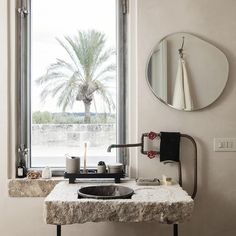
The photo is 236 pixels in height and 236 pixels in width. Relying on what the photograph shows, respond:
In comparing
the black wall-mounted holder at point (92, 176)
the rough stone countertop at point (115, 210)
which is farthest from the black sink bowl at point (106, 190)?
the rough stone countertop at point (115, 210)

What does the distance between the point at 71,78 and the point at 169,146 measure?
91cm

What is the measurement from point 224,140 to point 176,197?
0.76 m

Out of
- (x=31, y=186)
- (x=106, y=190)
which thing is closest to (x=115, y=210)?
(x=106, y=190)

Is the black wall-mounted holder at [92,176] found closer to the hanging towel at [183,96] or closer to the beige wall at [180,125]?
the beige wall at [180,125]

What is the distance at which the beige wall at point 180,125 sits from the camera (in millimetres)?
2596

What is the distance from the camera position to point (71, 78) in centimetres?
271

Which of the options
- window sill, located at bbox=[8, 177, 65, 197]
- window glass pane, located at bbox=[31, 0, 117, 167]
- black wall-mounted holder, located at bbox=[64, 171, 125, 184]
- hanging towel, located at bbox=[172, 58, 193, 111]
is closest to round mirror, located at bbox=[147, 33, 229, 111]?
hanging towel, located at bbox=[172, 58, 193, 111]

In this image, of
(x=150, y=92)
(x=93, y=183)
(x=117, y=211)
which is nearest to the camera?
(x=117, y=211)

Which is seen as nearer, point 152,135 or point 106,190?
point 106,190

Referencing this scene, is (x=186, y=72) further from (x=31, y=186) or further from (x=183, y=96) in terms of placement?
(x=31, y=186)

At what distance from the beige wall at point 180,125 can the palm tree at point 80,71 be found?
0.27 meters

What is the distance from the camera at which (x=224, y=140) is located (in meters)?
2.62

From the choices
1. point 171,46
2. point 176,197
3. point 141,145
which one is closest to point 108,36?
point 171,46

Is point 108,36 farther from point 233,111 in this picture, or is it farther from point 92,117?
point 233,111
